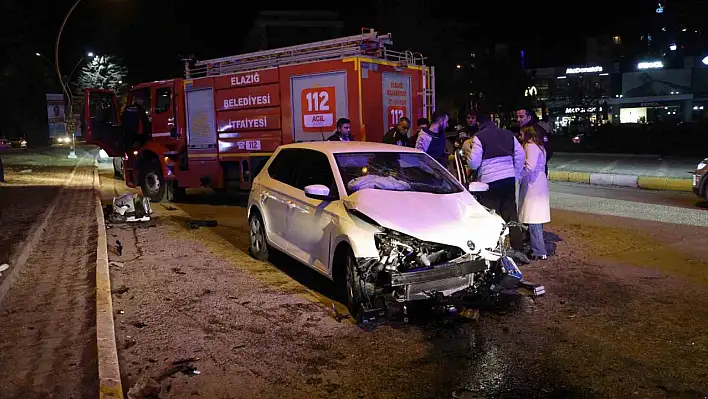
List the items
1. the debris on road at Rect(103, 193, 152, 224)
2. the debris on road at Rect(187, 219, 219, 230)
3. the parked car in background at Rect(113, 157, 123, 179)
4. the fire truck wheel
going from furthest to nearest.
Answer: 1. the parked car in background at Rect(113, 157, 123, 179)
2. the fire truck wheel
3. the debris on road at Rect(103, 193, 152, 224)
4. the debris on road at Rect(187, 219, 219, 230)

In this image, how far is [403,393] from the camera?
13.3ft

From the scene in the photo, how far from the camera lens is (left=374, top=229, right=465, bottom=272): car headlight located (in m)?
5.20

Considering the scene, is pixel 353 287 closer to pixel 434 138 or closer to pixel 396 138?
pixel 434 138

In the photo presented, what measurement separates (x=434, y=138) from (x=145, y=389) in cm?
594

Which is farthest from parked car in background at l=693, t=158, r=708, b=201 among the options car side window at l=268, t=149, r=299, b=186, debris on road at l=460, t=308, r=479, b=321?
car side window at l=268, t=149, r=299, b=186

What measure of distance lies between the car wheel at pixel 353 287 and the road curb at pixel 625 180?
12.0m

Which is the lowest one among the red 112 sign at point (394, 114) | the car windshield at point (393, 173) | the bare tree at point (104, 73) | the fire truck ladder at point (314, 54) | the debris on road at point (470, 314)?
the debris on road at point (470, 314)

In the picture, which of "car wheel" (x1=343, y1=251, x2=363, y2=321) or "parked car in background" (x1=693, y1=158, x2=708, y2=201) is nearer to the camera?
"car wheel" (x1=343, y1=251, x2=363, y2=321)

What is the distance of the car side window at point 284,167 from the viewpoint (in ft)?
23.3

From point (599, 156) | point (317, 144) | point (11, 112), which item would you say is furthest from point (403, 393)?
point (11, 112)

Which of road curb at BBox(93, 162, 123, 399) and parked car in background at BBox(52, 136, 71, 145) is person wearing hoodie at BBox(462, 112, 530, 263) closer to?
road curb at BBox(93, 162, 123, 399)

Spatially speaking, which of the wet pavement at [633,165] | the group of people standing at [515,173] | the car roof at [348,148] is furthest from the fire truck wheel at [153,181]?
the wet pavement at [633,165]

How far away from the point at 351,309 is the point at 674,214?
7.66m

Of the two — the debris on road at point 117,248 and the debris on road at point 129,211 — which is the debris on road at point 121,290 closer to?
the debris on road at point 117,248
